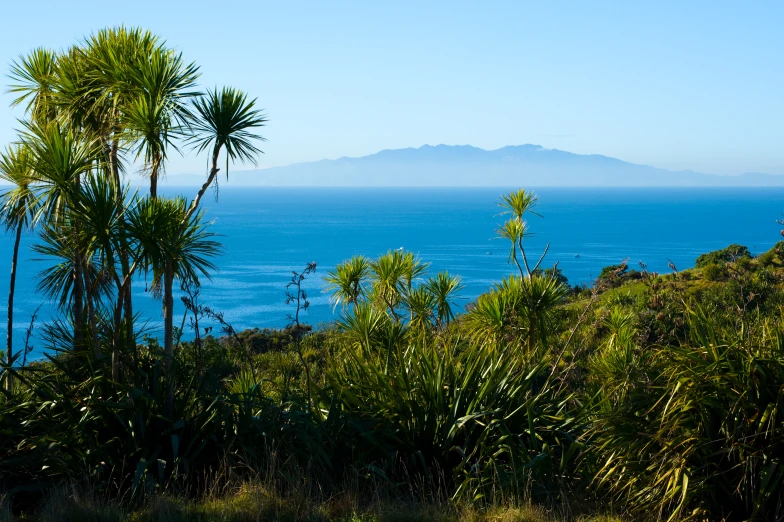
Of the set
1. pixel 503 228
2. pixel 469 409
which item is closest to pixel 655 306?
pixel 469 409

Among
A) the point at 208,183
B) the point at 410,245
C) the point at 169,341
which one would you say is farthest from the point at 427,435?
the point at 410,245

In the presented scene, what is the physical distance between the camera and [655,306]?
638cm

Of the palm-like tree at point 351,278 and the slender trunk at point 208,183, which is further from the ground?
the slender trunk at point 208,183

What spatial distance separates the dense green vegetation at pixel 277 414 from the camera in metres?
4.48

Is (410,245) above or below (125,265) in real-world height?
below

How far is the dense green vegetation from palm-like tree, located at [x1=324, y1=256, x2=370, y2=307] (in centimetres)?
257

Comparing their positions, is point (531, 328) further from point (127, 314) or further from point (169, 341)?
point (127, 314)

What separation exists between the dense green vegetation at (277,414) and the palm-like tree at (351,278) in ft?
8.43

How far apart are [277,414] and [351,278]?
4.07 meters

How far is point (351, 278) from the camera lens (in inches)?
373

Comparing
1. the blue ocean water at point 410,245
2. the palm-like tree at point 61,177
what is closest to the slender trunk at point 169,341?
the palm-like tree at point 61,177

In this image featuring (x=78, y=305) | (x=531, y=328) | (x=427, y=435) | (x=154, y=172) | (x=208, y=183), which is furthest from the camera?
(x=531, y=328)

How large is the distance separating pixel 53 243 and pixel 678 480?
193 inches

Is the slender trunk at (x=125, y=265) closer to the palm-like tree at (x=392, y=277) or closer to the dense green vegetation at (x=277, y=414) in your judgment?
the dense green vegetation at (x=277, y=414)
